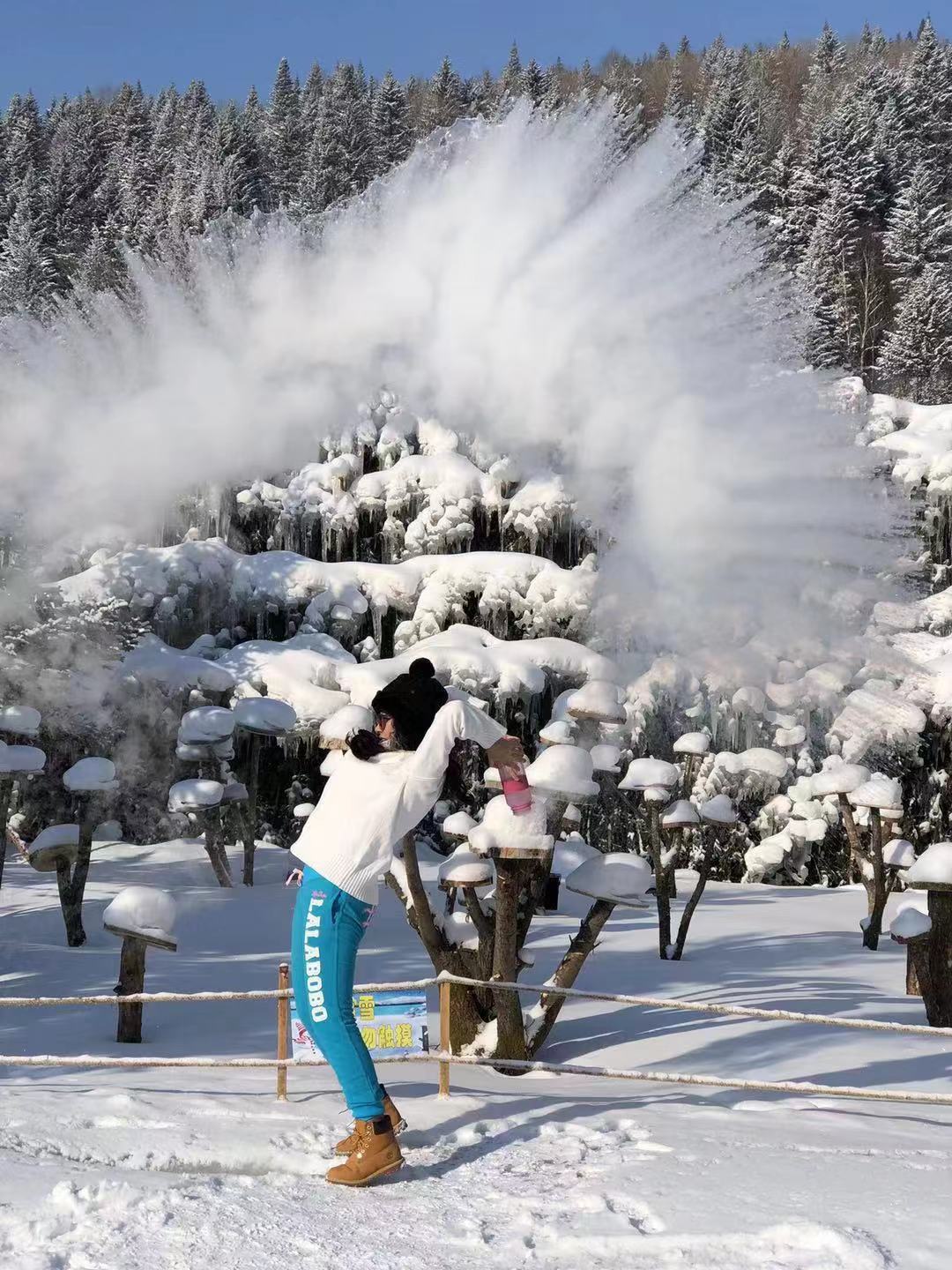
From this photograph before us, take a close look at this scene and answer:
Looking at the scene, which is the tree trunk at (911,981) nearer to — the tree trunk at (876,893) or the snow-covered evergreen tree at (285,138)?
the tree trunk at (876,893)

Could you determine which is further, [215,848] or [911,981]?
[215,848]

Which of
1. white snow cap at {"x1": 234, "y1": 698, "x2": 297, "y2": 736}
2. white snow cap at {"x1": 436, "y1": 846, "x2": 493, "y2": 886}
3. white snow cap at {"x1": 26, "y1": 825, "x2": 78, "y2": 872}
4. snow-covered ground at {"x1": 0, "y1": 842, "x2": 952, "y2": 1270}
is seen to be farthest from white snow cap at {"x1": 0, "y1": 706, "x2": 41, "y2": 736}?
white snow cap at {"x1": 436, "y1": 846, "x2": 493, "y2": 886}

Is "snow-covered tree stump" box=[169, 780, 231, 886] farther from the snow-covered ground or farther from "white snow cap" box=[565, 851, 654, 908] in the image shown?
"white snow cap" box=[565, 851, 654, 908]

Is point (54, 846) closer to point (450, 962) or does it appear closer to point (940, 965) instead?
point (450, 962)

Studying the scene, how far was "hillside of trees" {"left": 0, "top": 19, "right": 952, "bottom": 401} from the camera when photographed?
128 ft

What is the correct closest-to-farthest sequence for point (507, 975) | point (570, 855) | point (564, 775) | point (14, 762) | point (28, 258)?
point (564, 775)
point (507, 975)
point (14, 762)
point (570, 855)
point (28, 258)

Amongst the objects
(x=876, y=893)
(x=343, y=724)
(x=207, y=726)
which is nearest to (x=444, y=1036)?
(x=343, y=724)

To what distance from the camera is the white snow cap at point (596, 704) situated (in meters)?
7.89

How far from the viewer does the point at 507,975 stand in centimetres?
648

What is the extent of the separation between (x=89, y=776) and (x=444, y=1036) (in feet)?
24.5

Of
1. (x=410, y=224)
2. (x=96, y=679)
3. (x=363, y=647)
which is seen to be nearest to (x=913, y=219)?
(x=410, y=224)

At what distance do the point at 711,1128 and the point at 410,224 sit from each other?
23.0 m

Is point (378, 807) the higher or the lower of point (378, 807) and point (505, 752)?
the lower

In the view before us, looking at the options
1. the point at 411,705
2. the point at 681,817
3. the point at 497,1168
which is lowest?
the point at 497,1168
